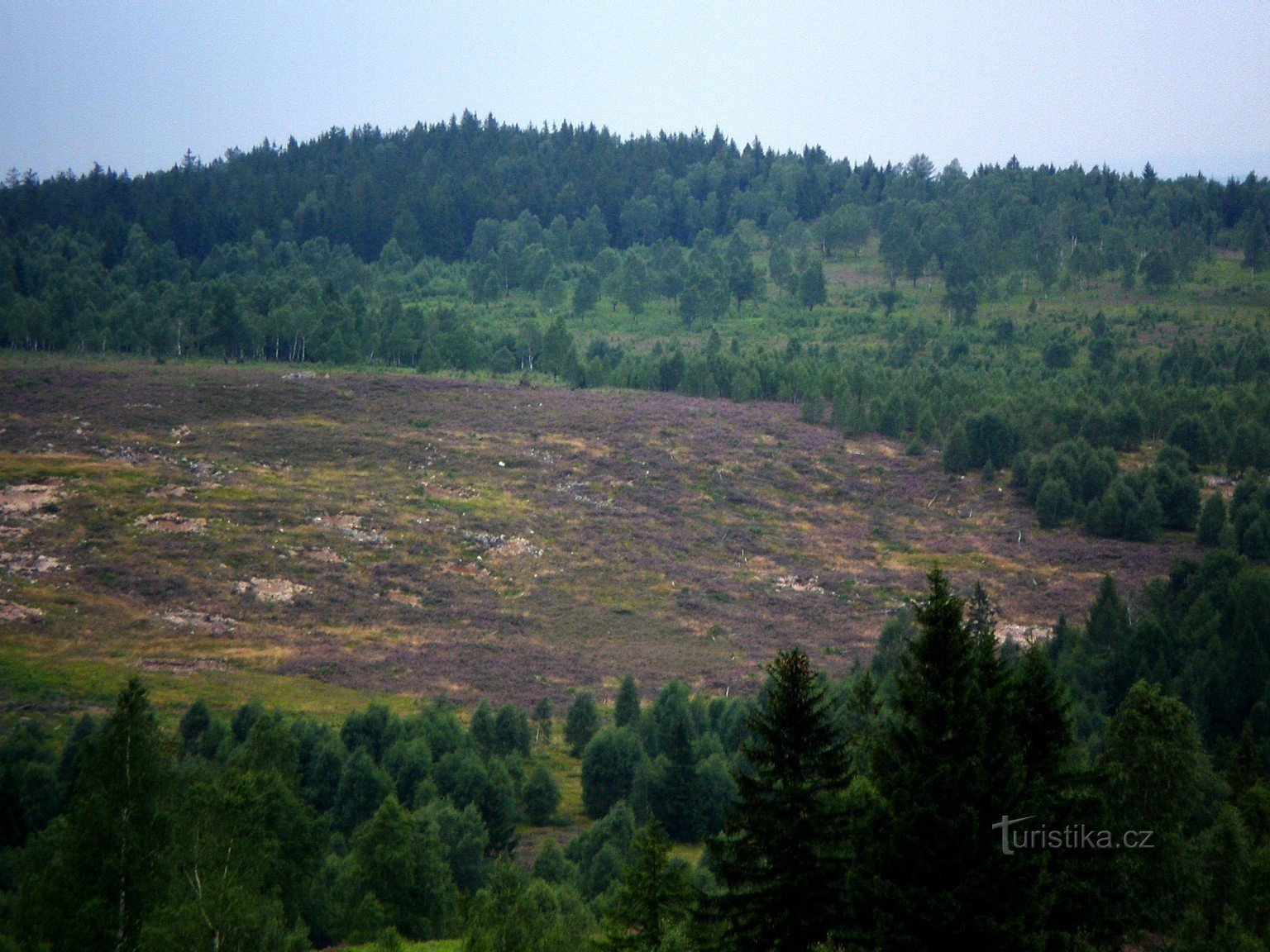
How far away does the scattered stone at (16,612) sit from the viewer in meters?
59.8

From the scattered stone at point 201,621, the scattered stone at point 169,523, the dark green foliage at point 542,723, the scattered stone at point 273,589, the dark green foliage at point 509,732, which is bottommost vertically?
the dark green foliage at point 542,723

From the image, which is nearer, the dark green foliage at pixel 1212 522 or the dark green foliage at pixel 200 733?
the dark green foliage at pixel 200 733

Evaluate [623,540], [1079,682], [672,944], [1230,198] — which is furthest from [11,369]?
[1230,198]

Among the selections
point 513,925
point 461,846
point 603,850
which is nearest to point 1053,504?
point 603,850

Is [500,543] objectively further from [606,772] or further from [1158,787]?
[1158,787]

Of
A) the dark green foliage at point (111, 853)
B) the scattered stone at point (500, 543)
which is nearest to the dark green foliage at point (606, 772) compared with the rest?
the dark green foliage at point (111, 853)

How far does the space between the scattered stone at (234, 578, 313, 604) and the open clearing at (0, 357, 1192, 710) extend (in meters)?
0.25

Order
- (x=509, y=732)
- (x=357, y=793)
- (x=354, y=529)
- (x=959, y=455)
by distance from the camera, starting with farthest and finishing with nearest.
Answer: (x=959, y=455) → (x=354, y=529) → (x=509, y=732) → (x=357, y=793)

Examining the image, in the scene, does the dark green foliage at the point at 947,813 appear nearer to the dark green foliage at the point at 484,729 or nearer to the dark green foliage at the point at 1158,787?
the dark green foliage at the point at 1158,787

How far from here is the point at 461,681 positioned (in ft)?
197

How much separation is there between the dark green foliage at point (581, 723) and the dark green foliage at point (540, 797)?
25.2 feet

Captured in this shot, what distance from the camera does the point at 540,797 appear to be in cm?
4334

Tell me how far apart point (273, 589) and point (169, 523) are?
33.7 ft

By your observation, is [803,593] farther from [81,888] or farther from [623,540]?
[81,888]
